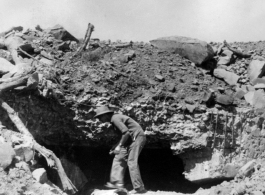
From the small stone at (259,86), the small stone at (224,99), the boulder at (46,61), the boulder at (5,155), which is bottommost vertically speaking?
the boulder at (5,155)

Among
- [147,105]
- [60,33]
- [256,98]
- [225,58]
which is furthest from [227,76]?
[60,33]

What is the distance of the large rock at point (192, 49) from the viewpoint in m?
11.2

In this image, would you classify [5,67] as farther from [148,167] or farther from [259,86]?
[259,86]

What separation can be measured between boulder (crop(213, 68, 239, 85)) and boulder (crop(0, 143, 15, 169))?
5.91 metres

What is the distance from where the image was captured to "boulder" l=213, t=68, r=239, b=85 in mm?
10830

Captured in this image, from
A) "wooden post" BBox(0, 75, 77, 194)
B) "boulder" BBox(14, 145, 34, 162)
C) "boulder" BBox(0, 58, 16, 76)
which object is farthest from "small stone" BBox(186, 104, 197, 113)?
"boulder" BBox(0, 58, 16, 76)

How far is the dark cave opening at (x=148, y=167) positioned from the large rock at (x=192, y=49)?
8.37 ft

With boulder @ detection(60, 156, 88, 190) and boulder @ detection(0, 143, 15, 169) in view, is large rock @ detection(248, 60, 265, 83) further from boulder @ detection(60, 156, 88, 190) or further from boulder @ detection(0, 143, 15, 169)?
boulder @ detection(0, 143, 15, 169)

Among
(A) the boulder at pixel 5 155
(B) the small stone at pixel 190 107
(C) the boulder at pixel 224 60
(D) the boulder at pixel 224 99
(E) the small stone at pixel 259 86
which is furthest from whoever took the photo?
(C) the boulder at pixel 224 60

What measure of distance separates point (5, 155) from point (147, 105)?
11.5 ft

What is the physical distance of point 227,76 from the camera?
10906 millimetres

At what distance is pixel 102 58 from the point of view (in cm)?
1080

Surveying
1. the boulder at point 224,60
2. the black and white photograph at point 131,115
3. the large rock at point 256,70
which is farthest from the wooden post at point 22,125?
the large rock at point 256,70

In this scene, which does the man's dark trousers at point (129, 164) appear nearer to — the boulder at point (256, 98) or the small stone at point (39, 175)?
the small stone at point (39, 175)
